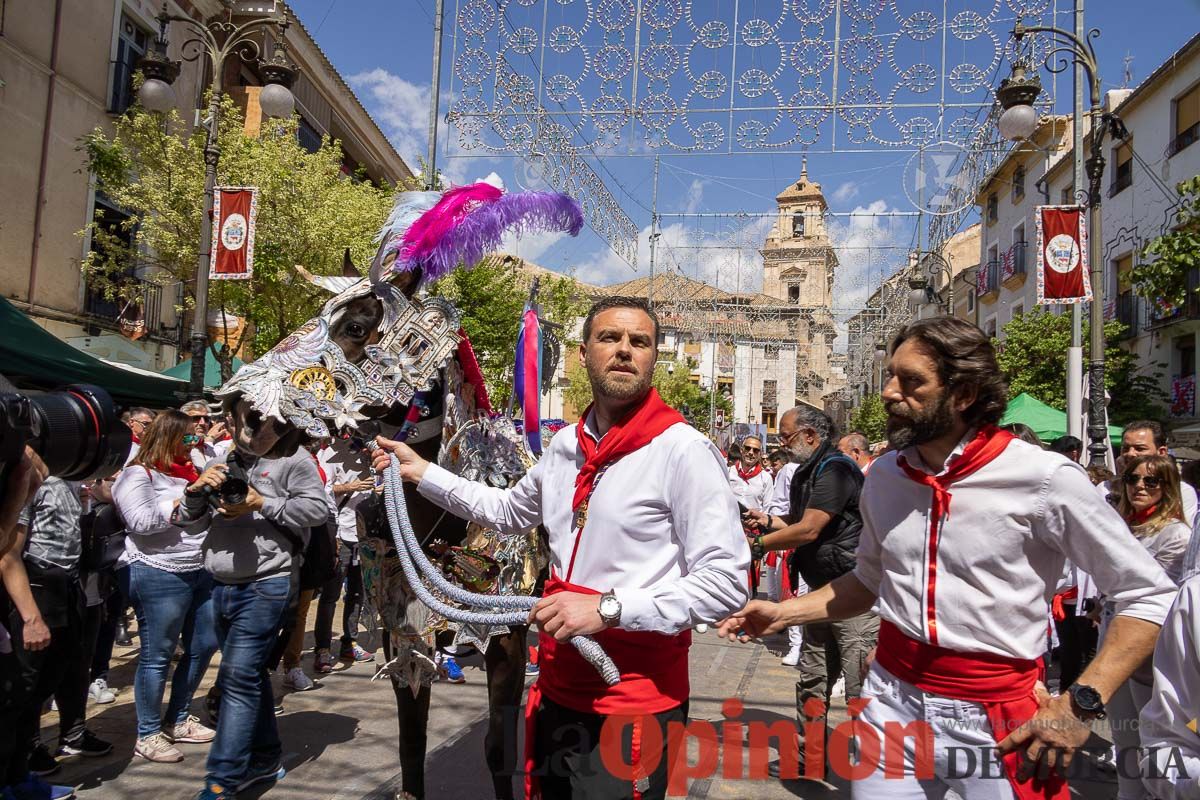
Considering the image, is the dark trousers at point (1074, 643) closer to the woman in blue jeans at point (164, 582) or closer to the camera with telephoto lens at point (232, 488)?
the camera with telephoto lens at point (232, 488)

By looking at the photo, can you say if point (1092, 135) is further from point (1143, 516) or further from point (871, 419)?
point (871, 419)

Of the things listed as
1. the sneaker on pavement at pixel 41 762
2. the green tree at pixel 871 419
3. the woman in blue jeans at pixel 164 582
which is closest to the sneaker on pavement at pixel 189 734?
the woman in blue jeans at pixel 164 582

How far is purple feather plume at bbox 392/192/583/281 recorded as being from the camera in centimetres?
327

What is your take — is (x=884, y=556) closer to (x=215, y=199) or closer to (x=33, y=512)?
(x=33, y=512)

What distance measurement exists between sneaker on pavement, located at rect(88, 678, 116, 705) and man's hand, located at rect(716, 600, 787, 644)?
485cm

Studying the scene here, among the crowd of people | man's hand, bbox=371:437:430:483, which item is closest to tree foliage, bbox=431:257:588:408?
man's hand, bbox=371:437:430:483

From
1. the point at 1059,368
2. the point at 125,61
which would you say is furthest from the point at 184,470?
the point at 1059,368

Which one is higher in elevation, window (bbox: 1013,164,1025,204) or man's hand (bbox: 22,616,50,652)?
window (bbox: 1013,164,1025,204)

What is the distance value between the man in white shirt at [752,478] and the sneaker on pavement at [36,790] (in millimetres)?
7981

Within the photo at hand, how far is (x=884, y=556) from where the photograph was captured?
95.0 inches

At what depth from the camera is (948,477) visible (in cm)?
226

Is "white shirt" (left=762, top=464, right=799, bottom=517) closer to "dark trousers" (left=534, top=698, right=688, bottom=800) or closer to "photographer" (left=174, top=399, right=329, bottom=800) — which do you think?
"photographer" (left=174, top=399, right=329, bottom=800)

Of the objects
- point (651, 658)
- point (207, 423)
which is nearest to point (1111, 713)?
point (651, 658)

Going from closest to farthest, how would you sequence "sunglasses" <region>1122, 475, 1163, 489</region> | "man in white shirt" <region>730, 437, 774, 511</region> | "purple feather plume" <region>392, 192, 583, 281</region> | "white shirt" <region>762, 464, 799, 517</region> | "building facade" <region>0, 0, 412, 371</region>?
1. "purple feather plume" <region>392, 192, 583, 281</region>
2. "sunglasses" <region>1122, 475, 1163, 489</region>
3. "white shirt" <region>762, 464, 799, 517</region>
4. "man in white shirt" <region>730, 437, 774, 511</region>
5. "building facade" <region>0, 0, 412, 371</region>
